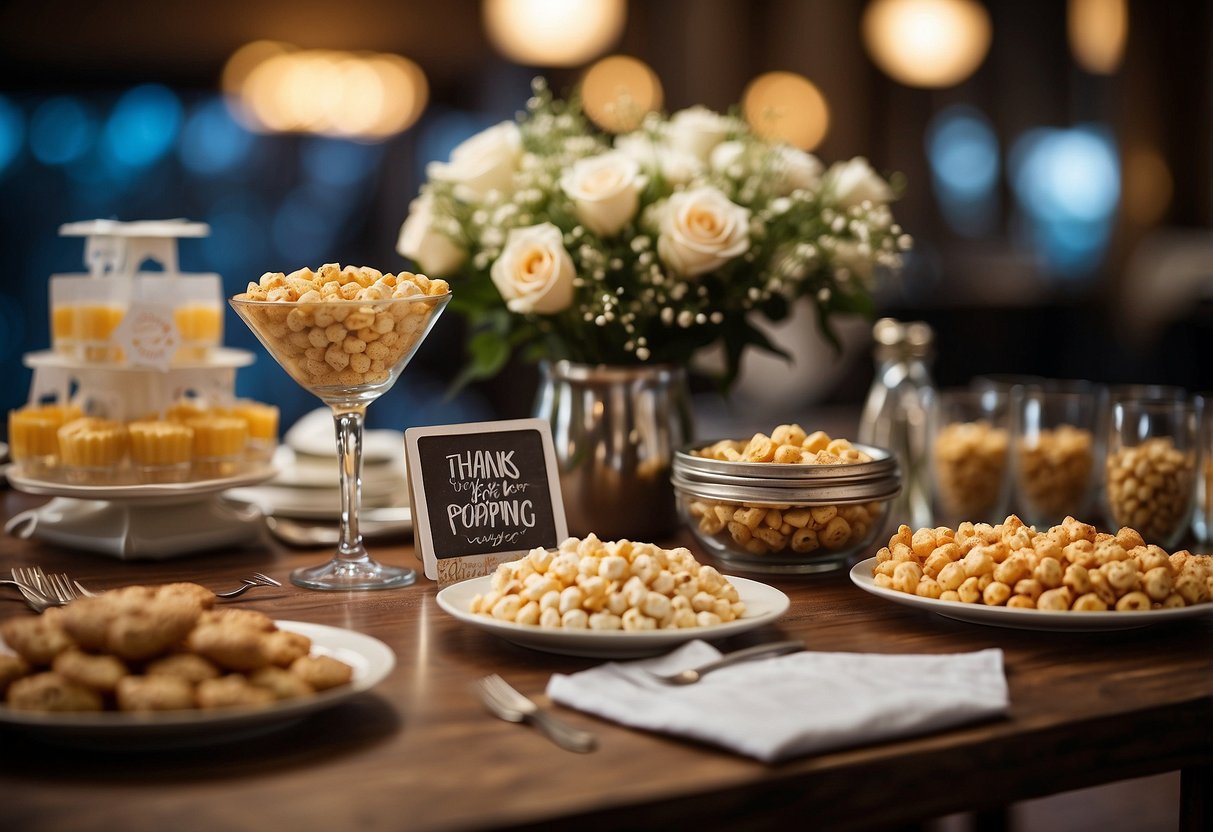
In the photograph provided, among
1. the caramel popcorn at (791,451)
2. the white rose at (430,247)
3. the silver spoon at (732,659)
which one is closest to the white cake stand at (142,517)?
the white rose at (430,247)

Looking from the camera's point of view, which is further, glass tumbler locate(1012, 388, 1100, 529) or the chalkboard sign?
glass tumbler locate(1012, 388, 1100, 529)

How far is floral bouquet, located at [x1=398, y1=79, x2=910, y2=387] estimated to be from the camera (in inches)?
62.1

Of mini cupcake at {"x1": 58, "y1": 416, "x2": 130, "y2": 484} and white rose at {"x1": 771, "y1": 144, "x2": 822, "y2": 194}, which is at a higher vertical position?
white rose at {"x1": 771, "y1": 144, "x2": 822, "y2": 194}

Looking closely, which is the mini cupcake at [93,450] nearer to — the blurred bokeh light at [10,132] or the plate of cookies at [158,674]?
the plate of cookies at [158,674]

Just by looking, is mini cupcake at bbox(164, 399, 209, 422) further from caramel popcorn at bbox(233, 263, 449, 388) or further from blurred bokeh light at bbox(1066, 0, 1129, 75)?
blurred bokeh light at bbox(1066, 0, 1129, 75)

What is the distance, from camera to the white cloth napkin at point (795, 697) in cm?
90

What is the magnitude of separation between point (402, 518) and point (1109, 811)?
2.08 m

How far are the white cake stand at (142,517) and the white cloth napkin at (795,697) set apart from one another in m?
0.67

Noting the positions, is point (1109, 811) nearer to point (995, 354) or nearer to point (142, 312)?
point (142, 312)

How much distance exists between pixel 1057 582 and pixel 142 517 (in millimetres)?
1059

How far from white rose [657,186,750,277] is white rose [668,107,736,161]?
0.87 feet

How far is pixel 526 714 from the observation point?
960 millimetres

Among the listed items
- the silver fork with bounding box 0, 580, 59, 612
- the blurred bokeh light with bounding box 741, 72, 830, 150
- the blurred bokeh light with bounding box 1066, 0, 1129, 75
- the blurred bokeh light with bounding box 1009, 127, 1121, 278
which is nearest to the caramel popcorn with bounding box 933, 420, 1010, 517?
the silver fork with bounding box 0, 580, 59, 612

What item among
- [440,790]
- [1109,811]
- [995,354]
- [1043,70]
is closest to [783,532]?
[440,790]
